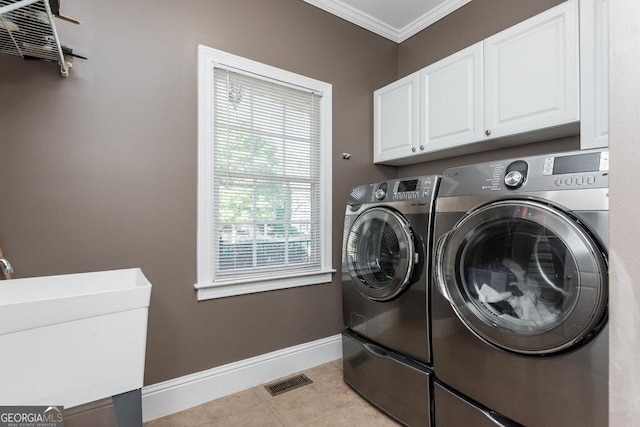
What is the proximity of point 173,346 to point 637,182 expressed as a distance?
2087mm

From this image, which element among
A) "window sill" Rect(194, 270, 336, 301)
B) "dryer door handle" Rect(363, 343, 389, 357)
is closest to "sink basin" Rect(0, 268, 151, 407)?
"window sill" Rect(194, 270, 336, 301)

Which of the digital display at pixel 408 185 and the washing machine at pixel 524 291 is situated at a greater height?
the digital display at pixel 408 185

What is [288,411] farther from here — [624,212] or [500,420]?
[624,212]

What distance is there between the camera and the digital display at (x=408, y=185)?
166 cm

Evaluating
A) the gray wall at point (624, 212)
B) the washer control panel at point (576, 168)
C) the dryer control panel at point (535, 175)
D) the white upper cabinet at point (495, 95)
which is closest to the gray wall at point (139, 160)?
the white upper cabinet at point (495, 95)

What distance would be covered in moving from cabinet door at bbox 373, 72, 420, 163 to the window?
18.4 inches

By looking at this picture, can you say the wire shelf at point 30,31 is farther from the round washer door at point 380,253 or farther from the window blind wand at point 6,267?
the round washer door at point 380,253

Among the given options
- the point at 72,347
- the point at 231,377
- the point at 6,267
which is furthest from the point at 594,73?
the point at 6,267

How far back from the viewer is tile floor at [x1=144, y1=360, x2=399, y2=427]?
5.45ft

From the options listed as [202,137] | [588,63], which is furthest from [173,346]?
[588,63]

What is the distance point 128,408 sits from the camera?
3.32 ft

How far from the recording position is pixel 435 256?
1.47m

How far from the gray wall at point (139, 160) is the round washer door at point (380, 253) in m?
0.58

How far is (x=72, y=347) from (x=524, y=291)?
5.39 ft
